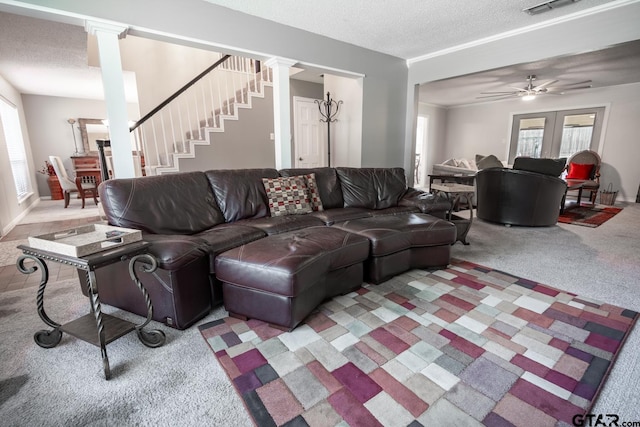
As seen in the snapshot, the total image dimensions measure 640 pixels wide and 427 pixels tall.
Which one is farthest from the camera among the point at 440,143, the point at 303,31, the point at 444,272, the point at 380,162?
the point at 440,143

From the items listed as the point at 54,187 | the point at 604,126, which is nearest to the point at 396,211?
the point at 604,126

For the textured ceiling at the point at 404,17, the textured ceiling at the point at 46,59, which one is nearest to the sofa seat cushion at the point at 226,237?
the textured ceiling at the point at 404,17

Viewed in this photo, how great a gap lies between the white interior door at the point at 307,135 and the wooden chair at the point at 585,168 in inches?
192

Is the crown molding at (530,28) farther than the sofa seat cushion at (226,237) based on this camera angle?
Yes

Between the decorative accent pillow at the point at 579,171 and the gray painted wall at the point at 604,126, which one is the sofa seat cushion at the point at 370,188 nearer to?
the decorative accent pillow at the point at 579,171

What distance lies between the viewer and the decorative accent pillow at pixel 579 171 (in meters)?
6.24

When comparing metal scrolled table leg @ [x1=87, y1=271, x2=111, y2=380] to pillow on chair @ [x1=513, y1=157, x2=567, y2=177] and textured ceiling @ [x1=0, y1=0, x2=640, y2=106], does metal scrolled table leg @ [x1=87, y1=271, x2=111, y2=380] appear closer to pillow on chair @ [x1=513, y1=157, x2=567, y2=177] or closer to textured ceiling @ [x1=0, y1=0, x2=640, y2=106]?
textured ceiling @ [x1=0, y1=0, x2=640, y2=106]

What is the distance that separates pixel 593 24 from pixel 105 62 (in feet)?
15.3

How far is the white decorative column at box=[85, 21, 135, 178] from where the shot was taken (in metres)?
2.50

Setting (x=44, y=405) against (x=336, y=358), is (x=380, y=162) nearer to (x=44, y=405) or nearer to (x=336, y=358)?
(x=336, y=358)

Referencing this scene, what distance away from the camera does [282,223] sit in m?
2.66

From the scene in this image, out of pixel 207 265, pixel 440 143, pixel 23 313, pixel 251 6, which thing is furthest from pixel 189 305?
pixel 440 143

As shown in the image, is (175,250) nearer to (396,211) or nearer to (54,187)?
(396,211)

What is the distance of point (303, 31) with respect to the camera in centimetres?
366
